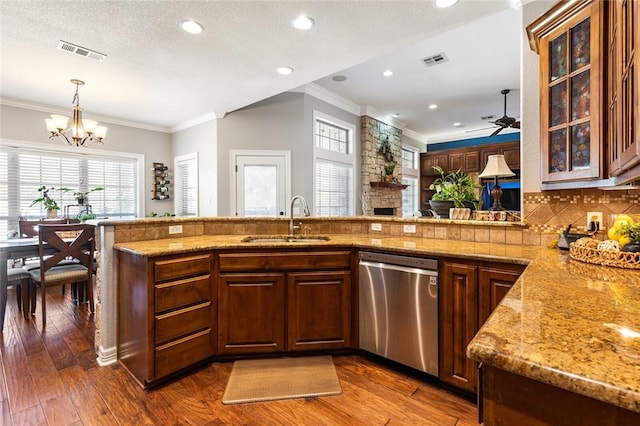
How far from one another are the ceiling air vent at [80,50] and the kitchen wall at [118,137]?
2499 mm

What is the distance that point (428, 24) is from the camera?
2.57m

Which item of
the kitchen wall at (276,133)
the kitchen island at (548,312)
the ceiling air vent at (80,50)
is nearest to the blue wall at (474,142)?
the kitchen wall at (276,133)

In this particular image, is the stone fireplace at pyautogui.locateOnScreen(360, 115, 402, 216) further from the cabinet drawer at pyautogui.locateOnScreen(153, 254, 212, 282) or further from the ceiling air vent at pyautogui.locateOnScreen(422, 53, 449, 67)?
the cabinet drawer at pyautogui.locateOnScreen(153, 254, 212, 282)

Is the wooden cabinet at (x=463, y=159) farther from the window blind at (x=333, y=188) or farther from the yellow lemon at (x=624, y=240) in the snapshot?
the yellow lemon at (x=624, y=240)

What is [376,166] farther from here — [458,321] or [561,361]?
[561,361]

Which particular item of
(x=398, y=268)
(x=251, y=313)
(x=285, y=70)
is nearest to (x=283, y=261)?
(x=251, y=313)

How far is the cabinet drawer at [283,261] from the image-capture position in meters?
2.33

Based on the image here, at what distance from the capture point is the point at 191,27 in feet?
8.52

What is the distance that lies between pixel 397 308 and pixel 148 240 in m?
2.00

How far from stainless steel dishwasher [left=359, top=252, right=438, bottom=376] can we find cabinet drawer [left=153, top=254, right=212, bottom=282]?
1.14m

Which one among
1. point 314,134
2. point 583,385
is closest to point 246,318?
point 583,385

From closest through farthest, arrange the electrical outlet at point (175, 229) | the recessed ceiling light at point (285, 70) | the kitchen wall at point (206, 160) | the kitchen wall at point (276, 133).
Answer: the electrical outlet at point (175, 229) → the recessed ceiling light at point (285, 70) → the kitchen wall at point (276, 133) → the kitchen wall at point (206, 160)

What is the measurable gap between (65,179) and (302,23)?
480 centimetres

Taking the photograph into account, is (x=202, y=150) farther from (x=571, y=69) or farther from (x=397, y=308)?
(x=571, y=69)
